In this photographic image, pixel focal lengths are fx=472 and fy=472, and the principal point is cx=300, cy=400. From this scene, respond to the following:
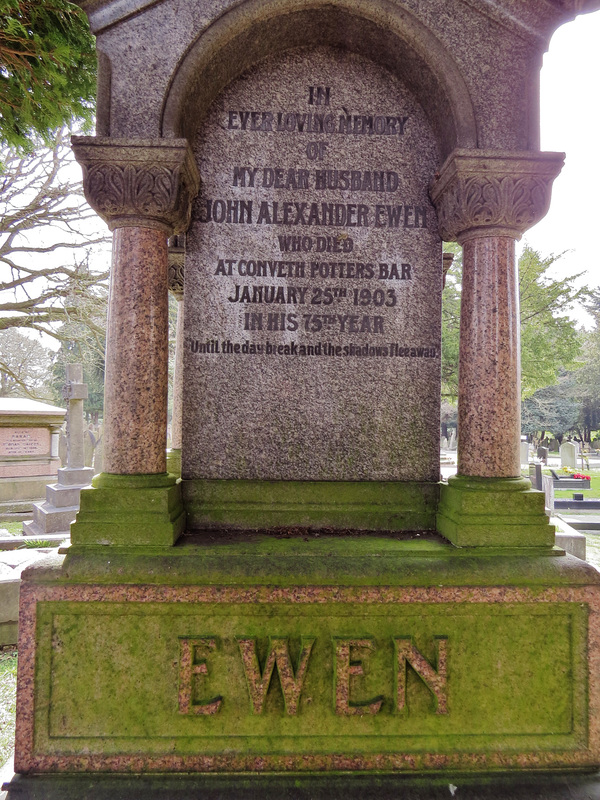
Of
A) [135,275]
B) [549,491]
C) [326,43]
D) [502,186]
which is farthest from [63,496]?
[549,491]

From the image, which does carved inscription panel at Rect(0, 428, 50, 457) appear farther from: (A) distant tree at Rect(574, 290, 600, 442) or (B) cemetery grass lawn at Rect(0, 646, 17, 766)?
(A) distant tree at Rect(574, 290, 600, 442)

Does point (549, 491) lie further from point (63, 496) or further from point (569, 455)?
point (569, 455)

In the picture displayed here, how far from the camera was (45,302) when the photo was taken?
45.0 feet

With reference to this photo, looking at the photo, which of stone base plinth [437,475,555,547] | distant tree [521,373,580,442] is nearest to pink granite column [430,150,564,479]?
stone base plinth [437,475,555,547]

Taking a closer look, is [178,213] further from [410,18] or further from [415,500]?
[415,500]

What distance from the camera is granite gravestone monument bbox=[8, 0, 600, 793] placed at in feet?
8.17

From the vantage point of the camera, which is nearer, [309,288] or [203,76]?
[203,76]

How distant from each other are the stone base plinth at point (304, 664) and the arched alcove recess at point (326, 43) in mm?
2591

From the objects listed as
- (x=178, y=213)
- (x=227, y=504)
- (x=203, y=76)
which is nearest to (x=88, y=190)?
(x=178, y=213)

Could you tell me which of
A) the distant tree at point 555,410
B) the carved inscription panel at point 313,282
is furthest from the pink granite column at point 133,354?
the distant tree at point 555,410

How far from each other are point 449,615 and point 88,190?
3.16 metres

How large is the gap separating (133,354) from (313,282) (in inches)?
51.8

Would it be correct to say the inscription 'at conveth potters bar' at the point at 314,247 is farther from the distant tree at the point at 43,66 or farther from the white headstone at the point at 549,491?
the white headstone at the point at 549,491

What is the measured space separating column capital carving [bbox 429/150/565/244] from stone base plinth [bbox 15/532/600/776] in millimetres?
2024
